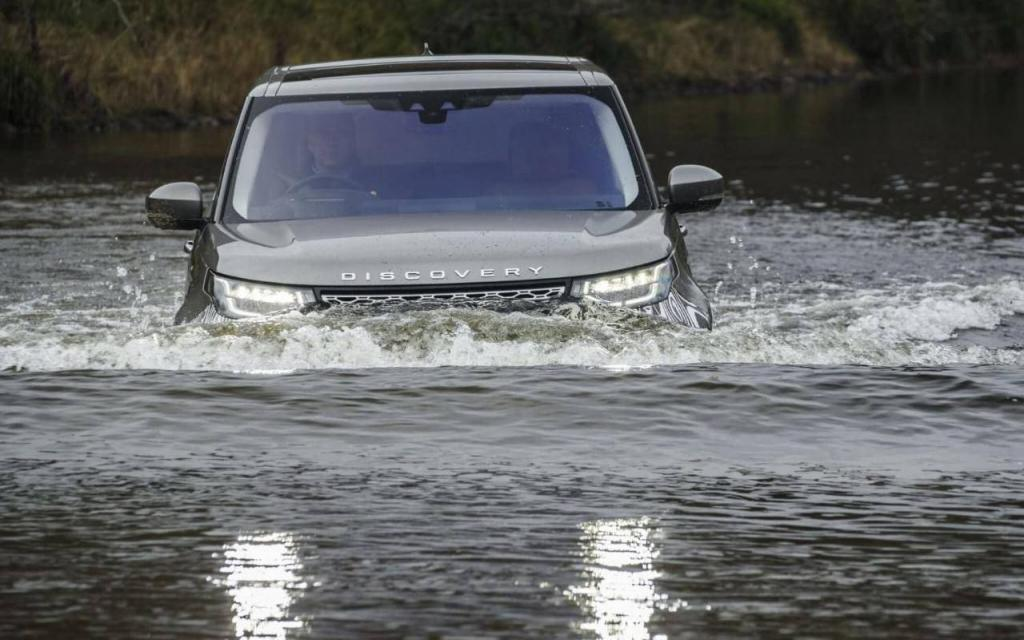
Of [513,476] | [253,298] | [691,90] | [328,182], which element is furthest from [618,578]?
[691,90]

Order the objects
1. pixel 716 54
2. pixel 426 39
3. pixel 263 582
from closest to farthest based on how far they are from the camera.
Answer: pixel 263 582
pixel 426 39
pixel 716 54

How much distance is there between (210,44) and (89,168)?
13.9 m

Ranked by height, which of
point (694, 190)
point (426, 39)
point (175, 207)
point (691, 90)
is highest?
point (694, 190)

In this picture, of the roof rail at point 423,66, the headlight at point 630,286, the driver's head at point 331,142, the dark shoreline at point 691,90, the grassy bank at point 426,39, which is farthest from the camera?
the grassy bank at point 426,39

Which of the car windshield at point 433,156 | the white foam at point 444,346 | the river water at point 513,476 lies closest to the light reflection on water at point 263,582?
the river water at point 513,476

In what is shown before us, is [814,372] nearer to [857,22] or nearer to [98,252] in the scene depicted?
[98,252]

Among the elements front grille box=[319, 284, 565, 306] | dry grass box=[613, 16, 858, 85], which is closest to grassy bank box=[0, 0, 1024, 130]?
dry grass box=[613, 16, 858, 85]

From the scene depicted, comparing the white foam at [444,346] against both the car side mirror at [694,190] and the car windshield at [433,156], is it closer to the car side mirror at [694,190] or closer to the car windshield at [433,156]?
the car side mirror at [694,190]

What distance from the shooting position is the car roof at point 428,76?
368 inches

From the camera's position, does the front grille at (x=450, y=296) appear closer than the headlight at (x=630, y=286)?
Yes

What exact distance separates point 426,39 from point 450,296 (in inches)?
1593

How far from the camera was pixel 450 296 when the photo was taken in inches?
311

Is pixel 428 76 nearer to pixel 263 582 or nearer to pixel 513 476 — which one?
pixel 513 476

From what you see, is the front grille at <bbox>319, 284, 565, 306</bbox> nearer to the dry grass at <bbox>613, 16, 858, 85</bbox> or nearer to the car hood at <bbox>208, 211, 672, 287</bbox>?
the car hood at <bbox>208, 211, 672, 287</bbox>
